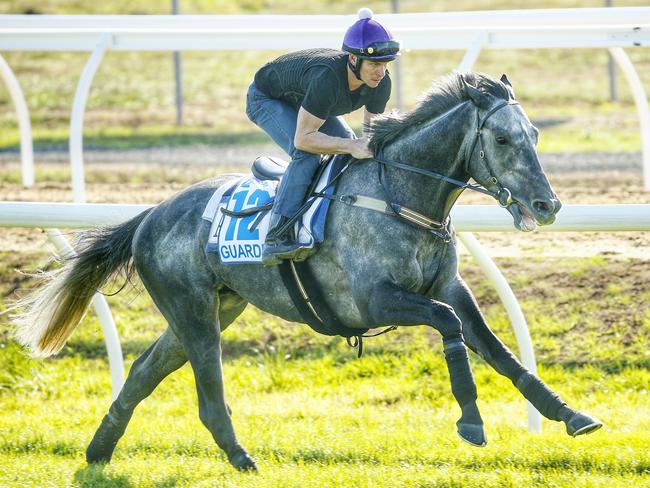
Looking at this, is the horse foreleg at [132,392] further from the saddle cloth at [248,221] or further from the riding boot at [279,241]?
the riding boot at [279,241]

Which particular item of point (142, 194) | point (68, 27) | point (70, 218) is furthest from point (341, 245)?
point (142, 194)

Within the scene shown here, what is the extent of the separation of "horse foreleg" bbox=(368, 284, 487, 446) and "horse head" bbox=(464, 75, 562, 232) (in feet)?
1.68

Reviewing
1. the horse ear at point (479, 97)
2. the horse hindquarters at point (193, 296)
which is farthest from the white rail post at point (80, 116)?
the horse ear at point (479, 97)

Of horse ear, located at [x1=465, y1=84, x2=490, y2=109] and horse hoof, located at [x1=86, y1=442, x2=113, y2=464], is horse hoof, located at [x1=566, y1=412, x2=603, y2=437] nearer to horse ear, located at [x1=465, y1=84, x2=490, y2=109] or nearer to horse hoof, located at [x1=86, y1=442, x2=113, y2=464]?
horse ear, located at [x1=465, y1=84, x2=490, y2=109]

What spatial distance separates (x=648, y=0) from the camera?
66.5ft

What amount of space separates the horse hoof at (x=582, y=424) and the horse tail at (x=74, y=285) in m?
2.71

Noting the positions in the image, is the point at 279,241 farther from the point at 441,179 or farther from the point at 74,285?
the point at 74,285

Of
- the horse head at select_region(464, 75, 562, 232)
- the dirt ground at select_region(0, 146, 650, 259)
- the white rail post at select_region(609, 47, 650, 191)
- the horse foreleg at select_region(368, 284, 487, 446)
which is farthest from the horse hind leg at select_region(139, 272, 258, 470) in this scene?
the white rail post at select_region(609, 47, 650, 191)

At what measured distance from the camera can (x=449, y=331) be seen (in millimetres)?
4789

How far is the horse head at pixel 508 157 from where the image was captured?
4695mm

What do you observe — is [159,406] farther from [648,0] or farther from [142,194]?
[648,0]

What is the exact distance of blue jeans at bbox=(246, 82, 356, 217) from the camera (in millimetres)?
5293

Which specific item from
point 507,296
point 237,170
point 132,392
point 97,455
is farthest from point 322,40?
point 237,170

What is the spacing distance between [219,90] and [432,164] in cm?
1277
